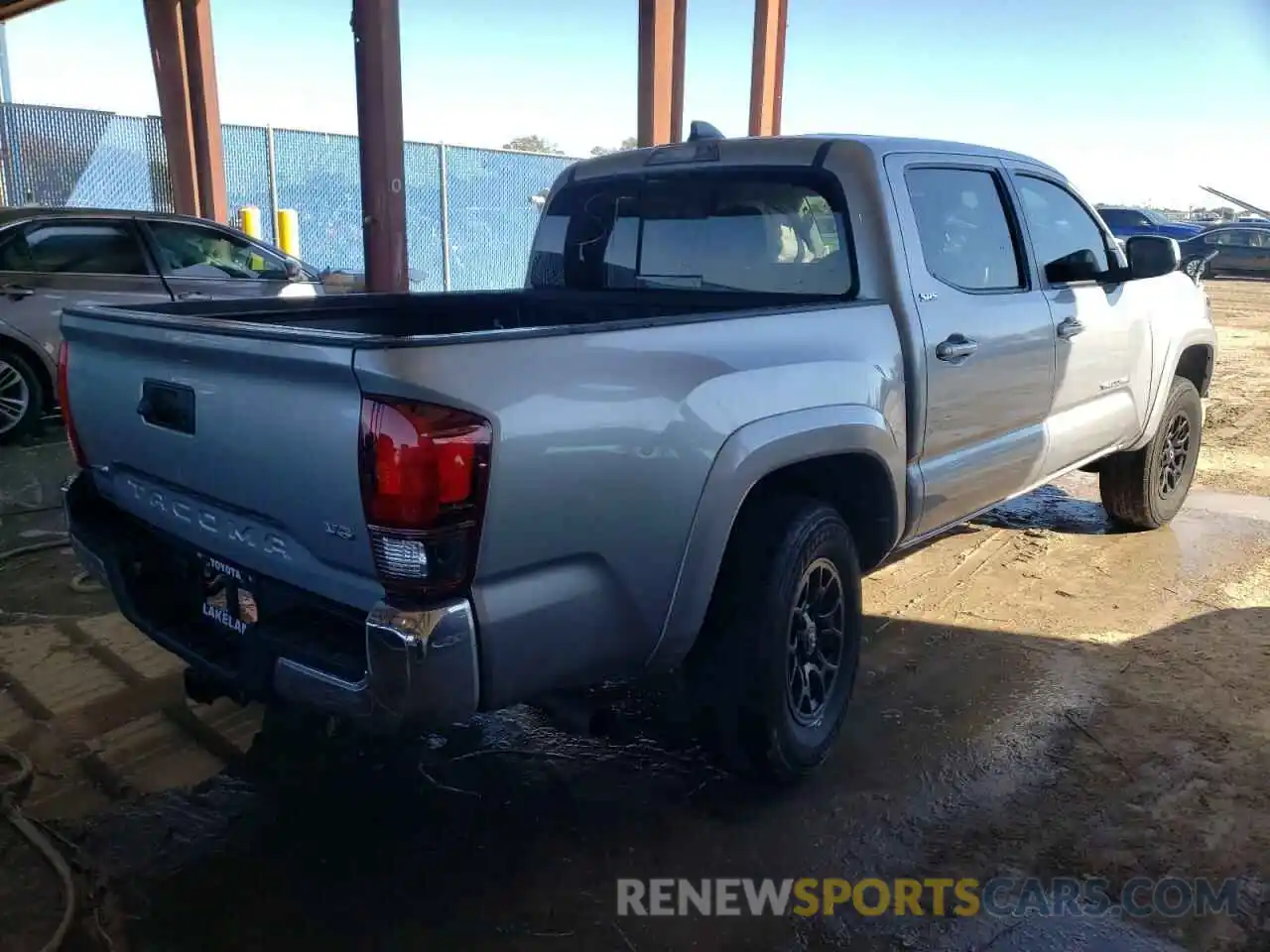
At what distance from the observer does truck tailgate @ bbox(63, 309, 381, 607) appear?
Result: 7.06 ft

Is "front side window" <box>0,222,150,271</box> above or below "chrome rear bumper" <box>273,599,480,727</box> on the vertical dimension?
above

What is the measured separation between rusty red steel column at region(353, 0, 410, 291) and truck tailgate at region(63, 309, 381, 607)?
5.68 metres

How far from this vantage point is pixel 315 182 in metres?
14.6

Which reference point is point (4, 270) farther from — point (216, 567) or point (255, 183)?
point (255, 183)

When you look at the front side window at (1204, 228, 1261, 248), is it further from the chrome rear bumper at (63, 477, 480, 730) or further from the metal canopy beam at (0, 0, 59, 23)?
the chrome rear bumper at (63, 477, 480, 730)

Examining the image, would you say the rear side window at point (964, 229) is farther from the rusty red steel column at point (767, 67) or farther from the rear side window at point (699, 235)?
the rusty red steel column at point (767, 67)

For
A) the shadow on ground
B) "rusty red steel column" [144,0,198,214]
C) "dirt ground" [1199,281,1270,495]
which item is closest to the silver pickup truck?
the shadow on ground

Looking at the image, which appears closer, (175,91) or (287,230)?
(175,91)

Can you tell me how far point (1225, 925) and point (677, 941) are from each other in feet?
4.50

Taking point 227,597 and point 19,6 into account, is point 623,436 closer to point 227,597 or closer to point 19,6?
point 227,597

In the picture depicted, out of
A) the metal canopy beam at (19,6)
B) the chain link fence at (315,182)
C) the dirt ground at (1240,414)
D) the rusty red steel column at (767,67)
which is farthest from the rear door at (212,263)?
the metal canopy beam at (19,6)

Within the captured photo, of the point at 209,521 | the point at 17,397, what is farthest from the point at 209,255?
the point at 209,521

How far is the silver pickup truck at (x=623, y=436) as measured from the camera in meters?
2.10

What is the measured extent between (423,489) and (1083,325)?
11.2 ft
